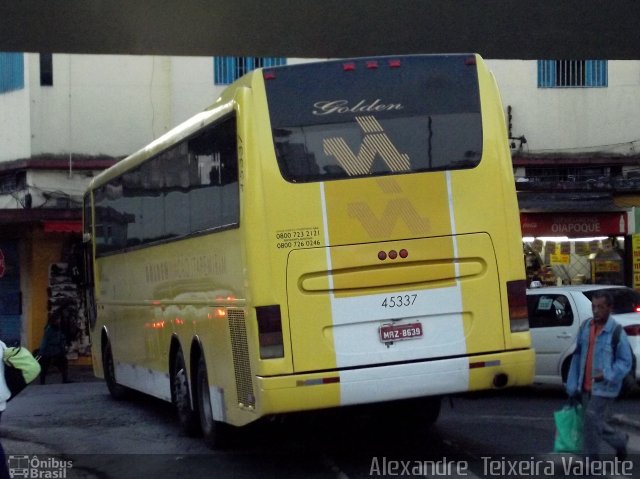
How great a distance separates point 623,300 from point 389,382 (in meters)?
7.73

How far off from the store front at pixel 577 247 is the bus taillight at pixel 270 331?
1839 cm

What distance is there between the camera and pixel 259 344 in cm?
1016

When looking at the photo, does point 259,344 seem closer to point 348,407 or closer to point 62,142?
point 348,407

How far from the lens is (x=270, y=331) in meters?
10.2

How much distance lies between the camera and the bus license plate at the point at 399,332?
1030 centimetres

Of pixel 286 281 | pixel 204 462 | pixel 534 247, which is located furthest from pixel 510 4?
pixel 534 247

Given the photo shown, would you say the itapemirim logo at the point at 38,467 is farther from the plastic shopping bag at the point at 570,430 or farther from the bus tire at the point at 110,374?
the bus tire at the point at 110,374

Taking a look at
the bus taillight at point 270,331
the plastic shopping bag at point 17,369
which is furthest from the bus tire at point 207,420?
the plastic shopping bag at point 17,369

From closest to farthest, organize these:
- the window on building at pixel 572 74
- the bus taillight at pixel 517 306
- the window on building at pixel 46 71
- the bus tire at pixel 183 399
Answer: the bus taillight at pixel 517 306 < the bus tire at pixel 183 399 < the window on building at pixel 46 71 < the window on building at pixel 572 74

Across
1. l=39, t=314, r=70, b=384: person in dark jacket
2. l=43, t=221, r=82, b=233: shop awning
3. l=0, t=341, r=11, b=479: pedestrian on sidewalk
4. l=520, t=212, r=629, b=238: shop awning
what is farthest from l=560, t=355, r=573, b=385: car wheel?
l=43, t=221, r=82, b=233: shop awning

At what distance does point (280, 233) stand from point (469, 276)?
1832 millimetres

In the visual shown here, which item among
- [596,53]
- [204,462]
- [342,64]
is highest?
[596,53]

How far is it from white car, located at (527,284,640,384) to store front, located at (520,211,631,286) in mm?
10670

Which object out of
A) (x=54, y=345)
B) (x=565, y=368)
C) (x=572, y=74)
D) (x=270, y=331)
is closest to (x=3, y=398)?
(x=270, y=331)
